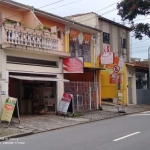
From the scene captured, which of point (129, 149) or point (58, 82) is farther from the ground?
point (58, 82)

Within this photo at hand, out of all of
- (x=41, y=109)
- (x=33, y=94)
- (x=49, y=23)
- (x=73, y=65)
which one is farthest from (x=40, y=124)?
(x=49, y=23)

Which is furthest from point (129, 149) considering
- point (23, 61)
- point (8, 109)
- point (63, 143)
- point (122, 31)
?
point (122, 31)

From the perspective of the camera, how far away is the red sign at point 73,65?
16875 millimetres

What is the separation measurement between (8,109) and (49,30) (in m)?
6.40

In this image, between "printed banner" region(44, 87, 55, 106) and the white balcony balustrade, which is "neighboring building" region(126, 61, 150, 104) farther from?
the white balcony balustrade

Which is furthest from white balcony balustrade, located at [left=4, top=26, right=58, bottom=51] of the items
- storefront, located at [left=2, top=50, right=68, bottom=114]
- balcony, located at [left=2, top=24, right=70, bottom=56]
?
storefront, located at [left=2, top=50, right=68, bottom=114]

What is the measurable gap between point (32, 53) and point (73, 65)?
2832 mm

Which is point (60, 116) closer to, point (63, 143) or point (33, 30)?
point (33, 30)

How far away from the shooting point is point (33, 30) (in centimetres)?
1506

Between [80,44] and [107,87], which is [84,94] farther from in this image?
[107,87]

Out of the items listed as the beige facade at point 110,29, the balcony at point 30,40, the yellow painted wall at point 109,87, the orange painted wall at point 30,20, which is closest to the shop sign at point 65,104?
the balcony at point 30,40

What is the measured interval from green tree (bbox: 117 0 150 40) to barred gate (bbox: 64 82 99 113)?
6772mm

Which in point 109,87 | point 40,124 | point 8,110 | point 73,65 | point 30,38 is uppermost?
point 30,38

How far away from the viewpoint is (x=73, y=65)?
671 inches
